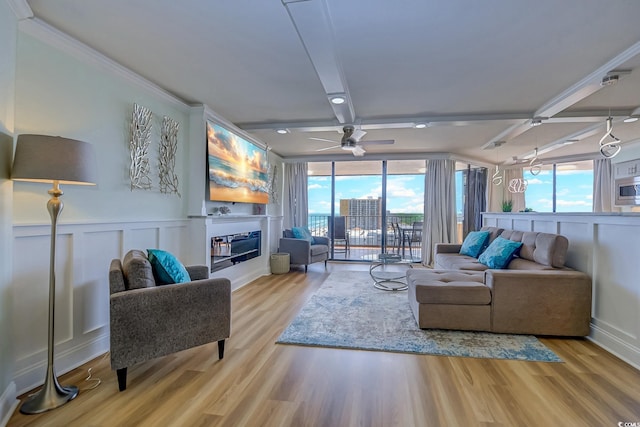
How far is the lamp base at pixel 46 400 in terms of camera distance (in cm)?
176

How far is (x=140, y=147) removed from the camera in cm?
288

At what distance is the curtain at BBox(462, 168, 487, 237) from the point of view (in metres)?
7.45

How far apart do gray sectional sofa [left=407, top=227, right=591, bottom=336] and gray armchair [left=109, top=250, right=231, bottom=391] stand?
6.14ft

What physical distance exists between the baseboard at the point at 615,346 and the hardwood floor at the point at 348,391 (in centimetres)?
8

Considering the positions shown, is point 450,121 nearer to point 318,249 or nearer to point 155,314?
point 318,249

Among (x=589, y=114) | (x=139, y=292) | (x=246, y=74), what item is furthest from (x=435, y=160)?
(x=139, y=292)

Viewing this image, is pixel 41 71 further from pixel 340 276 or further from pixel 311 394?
pixel 340 276

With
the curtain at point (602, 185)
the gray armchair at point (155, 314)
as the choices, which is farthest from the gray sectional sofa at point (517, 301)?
the curtain at point (602, 185)

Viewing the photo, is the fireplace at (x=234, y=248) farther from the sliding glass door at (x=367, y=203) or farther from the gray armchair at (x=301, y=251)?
the sliding glass door at (x=367, y=203)

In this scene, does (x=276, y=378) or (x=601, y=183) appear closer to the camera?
(x=276, y=378)

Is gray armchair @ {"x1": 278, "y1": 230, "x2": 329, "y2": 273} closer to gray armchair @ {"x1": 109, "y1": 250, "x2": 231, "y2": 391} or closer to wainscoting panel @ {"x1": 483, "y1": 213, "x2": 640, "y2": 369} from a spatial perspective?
gray armchair @ {"x1": 109, "y1": 250, "x2": 231, "y2": 391}

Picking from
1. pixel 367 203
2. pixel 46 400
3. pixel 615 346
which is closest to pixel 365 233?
pixel 367 203

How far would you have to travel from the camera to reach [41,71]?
2086mm

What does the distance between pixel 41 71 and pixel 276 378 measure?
267 centimetres
